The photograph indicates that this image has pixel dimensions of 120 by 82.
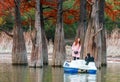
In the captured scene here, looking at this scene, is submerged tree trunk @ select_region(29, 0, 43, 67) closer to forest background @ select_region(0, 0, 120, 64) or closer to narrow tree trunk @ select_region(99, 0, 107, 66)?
forest background @ select_region(0, 0, 120, 64)

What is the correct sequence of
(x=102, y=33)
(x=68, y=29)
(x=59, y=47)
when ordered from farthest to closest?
(x=68, y=29), (x=102, y=33), (x=59, y=47)

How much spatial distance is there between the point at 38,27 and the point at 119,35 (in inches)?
684

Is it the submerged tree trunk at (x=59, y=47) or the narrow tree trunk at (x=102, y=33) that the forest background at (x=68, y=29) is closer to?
the narrow tree trunk at (x=102, y=33)

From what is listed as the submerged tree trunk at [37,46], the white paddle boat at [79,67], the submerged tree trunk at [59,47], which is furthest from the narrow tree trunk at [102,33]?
the white paddle boat at [79,67]

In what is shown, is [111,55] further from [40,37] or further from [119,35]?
[40,37]

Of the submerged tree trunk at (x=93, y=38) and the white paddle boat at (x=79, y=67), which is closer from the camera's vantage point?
the white paddle boat at (x=79, y=67)

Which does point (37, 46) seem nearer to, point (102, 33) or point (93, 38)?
point (93, 38)

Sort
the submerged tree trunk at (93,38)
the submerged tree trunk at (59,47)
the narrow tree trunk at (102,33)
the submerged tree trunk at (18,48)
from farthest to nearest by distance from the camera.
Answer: the submerged tree trunk at (18,48)
the narrow tree trunk at (102,33)
the submerged tree trunk at (59,47)
the submerged tree trunk at (93,38)

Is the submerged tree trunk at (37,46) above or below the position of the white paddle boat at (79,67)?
above

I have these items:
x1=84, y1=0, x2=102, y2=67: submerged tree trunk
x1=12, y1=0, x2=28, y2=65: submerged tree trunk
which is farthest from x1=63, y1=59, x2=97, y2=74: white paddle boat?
x1=12, y1=0, x2=28, y2=65: submerged tree trunk

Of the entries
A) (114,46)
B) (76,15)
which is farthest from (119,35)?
(76,15)

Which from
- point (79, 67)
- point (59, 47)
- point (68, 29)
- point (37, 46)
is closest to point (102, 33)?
point (59, 47)

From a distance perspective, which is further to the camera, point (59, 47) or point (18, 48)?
point (18, 48)

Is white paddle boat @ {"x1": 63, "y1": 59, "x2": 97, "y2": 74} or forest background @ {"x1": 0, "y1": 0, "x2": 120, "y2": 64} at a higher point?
forest background @ {"x1": 0, "y1": 0, "x2": 120, "y2": 64}
